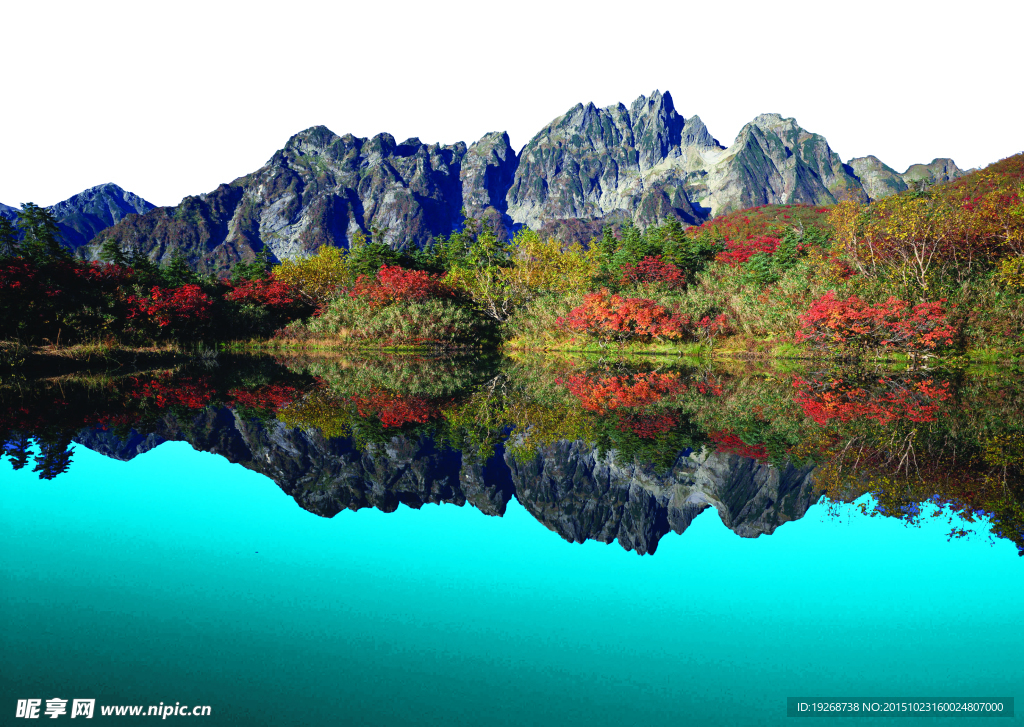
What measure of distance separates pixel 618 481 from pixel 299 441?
5.97m

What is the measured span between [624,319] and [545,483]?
83.7ft

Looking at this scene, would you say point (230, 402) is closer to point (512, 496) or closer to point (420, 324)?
point (512, 496)

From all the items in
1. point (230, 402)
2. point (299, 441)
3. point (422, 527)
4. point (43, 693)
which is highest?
point (230, 402)

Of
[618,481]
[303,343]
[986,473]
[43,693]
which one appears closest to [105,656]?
[43,693]

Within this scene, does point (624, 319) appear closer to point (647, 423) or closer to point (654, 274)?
point (654, 274)

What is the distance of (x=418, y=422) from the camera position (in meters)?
12.1

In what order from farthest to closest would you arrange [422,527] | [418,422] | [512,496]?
[418,422]
[512,496]
[422,527]

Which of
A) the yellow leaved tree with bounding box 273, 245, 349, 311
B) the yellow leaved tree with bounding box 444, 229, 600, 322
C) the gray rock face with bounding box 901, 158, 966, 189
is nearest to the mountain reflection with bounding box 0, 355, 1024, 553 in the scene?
the yellow leaved tree with bounding box 444, 229, 600, 322

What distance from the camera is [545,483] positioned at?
8.03 metres

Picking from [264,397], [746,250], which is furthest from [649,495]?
[746,250]

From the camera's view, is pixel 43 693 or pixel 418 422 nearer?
pixel 43 693

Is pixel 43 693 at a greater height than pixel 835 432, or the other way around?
pixel 835 432

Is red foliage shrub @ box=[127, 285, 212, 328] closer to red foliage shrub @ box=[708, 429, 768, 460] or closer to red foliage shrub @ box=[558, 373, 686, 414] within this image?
red foliage shrub @ box=[558, 373, 686, 414]

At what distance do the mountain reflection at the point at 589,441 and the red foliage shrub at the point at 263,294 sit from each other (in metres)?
20.2
